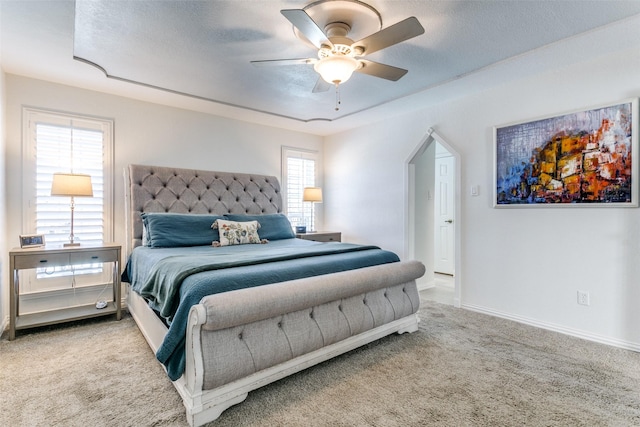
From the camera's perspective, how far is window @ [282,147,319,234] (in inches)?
195

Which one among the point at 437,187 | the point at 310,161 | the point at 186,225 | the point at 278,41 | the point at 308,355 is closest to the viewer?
the point at 308,355

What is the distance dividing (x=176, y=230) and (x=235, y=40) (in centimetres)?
186

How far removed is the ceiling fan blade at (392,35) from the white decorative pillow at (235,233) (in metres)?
2.17

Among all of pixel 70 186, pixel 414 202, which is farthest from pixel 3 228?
pixel 414 202

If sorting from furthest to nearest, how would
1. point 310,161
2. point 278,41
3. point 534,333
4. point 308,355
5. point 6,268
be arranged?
1. point 310,161
2. point 6,268
3. point 534,333
4. point 278,41
5. point 308,355

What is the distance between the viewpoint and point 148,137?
12.1ft

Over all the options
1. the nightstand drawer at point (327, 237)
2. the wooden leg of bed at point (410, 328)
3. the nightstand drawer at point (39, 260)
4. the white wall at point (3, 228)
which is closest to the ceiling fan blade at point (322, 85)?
the wooden leg of bed at point (410, 328)

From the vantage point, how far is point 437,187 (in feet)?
18.5

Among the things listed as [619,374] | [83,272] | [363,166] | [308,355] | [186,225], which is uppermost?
[363,166]

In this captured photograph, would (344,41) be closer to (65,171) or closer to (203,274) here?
(203,274)

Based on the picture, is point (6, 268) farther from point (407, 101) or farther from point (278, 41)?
point (407, 101)

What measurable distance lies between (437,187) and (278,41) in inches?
163

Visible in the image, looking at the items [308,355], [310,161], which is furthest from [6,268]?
[310,161]

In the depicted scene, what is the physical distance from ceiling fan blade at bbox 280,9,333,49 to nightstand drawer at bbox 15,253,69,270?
8.98 feet
